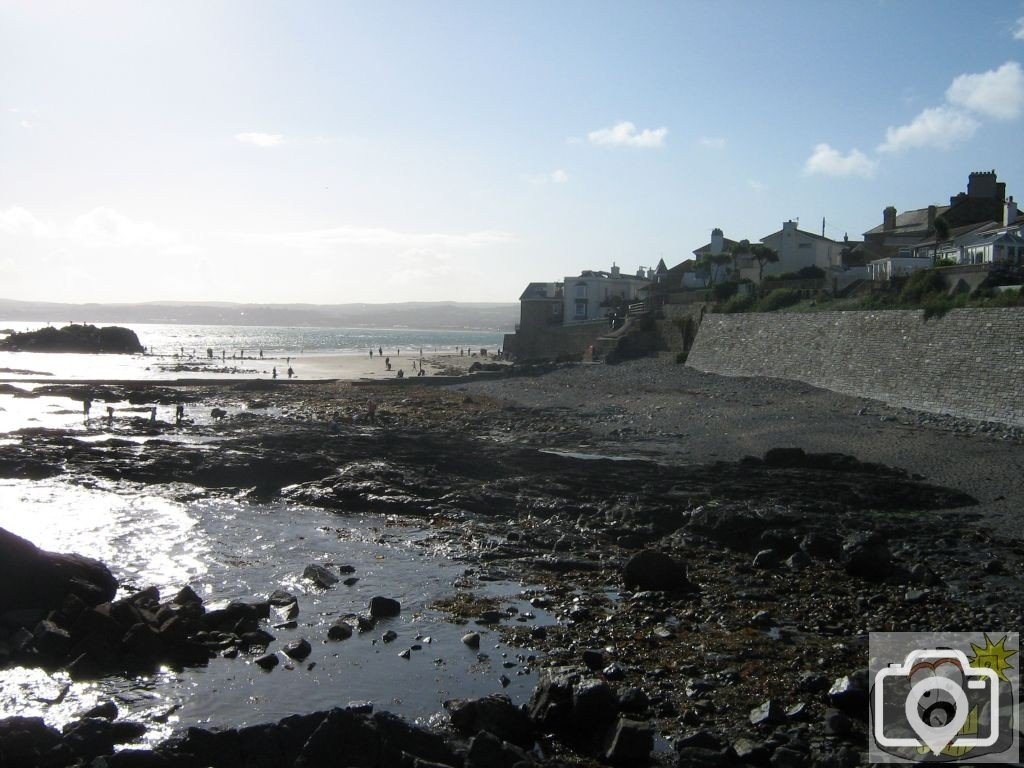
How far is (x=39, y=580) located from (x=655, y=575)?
8235 mm

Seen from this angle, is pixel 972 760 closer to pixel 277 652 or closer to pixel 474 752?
pixel 474 752

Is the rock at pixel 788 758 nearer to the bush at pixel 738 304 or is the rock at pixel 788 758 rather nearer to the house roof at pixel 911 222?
the bush at pixel 738 304

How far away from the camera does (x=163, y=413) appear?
36281 millimetres

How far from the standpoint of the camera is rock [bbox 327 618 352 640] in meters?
11.0

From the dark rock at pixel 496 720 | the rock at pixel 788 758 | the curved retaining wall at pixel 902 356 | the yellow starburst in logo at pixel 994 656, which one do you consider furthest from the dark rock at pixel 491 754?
the curved retaining wall at pixel 902 356

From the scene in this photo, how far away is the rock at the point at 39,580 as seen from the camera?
11.2 metres

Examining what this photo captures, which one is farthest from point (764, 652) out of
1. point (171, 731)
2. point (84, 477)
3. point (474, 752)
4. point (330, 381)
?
point (330, 381)

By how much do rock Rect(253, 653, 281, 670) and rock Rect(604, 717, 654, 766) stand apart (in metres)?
4.20

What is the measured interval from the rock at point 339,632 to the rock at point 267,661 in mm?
878

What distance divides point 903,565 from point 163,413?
100 ft

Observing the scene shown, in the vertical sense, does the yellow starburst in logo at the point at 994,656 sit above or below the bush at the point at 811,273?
below

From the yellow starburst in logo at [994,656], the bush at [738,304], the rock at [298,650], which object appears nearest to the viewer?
the yellow starburst in logo at [994,656]

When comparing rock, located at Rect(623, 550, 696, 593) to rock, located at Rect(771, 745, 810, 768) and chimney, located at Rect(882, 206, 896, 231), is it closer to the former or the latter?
rock, located at Rect(771, 745, 810, 768)

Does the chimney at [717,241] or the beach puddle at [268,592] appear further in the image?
the chimney at [717,241]
